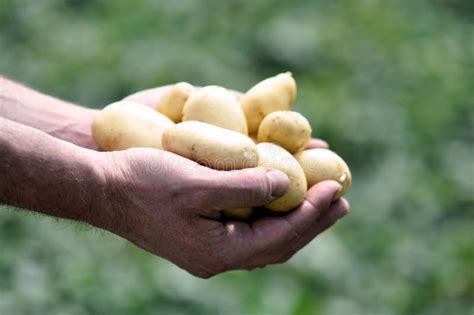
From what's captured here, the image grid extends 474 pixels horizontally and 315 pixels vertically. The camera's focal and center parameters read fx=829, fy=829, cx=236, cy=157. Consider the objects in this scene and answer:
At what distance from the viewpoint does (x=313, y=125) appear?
3.75 metres

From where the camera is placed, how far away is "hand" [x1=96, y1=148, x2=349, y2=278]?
1.58m

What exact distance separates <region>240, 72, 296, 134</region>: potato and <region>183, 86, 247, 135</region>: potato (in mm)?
78

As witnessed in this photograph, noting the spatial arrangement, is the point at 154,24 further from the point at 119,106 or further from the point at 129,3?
the point at 119,106

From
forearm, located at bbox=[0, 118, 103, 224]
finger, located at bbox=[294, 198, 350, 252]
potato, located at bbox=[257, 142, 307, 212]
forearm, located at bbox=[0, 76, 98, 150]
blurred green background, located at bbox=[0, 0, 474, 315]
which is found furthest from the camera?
blurred green background, located at bbox=[0, 0, 474, 315]

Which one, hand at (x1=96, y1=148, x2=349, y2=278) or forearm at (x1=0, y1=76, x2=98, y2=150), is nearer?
hand at (x1=96, y1=148, x2=349, y2=278)

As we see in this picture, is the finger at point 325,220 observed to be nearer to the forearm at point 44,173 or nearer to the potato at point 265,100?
the potato at point 265,100

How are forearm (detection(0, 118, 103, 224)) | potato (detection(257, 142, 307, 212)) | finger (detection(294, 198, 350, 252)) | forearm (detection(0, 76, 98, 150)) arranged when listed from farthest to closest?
1. forearm (detection(0, 76, 98, 150))
2. finger (detection(294, 198, 350, 252))
3. potato (detection(257, 142, 307, 212))
4. forearm (detection(0, 118, 103, 224))

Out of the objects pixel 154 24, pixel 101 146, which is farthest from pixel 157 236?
pixel 154 24

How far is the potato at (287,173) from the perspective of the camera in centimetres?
170

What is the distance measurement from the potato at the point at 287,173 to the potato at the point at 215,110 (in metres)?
0.08

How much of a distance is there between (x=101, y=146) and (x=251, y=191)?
18.1 inches

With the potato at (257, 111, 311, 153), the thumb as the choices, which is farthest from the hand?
the potato at (257, 111, 311, 153)

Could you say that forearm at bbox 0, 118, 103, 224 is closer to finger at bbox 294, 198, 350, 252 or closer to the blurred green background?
the blurred green background

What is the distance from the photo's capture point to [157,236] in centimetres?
171
